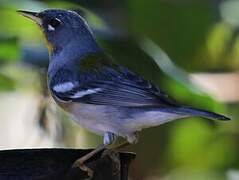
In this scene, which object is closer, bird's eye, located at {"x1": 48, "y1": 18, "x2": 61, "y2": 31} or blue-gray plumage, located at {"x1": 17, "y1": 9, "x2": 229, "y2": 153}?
blue-gray plumage, located at {"x1": 17, "y1": 9, "x2": 229, "y2": 153}

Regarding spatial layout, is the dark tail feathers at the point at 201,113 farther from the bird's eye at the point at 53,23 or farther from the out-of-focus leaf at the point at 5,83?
the out-of-focus leaf at the point at 5,83

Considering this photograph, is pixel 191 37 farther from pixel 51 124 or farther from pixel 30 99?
pixel 30 99

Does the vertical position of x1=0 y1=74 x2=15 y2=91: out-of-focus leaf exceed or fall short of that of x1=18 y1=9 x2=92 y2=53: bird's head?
it falls short

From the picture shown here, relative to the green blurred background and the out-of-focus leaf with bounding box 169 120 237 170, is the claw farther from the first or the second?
the out-of-focus leaf with bounding box 169 120 237 170

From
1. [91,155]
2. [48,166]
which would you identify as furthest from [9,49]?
[48,166]

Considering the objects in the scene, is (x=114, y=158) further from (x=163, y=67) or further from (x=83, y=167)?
(x=163, y=67)

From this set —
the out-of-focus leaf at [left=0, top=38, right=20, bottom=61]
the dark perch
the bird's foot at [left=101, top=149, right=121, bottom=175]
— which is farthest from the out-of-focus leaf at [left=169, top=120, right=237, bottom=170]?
the dark perch

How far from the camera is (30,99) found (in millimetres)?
5223

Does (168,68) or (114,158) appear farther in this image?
(168,68)

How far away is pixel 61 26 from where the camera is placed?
3391mm

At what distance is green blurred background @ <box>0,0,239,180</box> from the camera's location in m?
3.65

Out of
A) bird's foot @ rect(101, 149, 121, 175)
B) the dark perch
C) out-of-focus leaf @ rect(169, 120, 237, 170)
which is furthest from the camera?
out-of-focus leaf @ rect(169, 120, 237, 170)

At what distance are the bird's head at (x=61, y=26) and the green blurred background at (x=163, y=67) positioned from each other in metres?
0.24

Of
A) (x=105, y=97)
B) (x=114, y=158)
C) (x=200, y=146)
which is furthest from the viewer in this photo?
(x=200, y=146)
